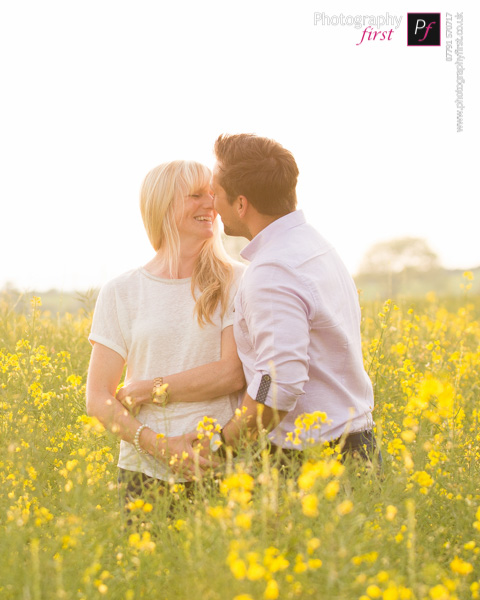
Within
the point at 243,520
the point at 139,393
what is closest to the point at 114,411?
the point at 139,393

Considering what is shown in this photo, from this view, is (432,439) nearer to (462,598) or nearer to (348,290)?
(348,290)

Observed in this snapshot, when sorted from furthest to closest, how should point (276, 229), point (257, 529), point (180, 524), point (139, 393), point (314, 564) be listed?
point (139, 393) < point (276, 229) < point (180, 524) < point (257, 529) < point (314, 564)

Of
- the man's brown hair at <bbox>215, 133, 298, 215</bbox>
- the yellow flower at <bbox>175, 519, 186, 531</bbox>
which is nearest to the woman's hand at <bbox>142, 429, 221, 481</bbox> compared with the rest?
the yellow flower at <bbox>175, 519, 186, 531</bbox>

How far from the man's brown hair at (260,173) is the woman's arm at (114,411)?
1.04 meters

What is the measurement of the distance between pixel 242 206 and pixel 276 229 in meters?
0.23

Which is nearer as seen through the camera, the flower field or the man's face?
the flower field

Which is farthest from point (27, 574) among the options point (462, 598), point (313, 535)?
point (462, 598)

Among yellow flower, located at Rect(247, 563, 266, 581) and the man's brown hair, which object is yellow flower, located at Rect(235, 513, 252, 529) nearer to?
yellow flower, located at Rect(247, 563, 266, 581)

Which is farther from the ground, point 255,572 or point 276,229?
point 276,229

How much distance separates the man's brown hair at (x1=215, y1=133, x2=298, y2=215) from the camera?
3.14 metres

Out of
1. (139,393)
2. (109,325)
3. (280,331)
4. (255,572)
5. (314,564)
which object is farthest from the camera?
(109,325)

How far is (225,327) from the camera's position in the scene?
331 centimetres

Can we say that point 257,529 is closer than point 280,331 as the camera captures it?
Yes

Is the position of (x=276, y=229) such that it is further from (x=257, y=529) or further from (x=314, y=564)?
(x=314, y=564)
